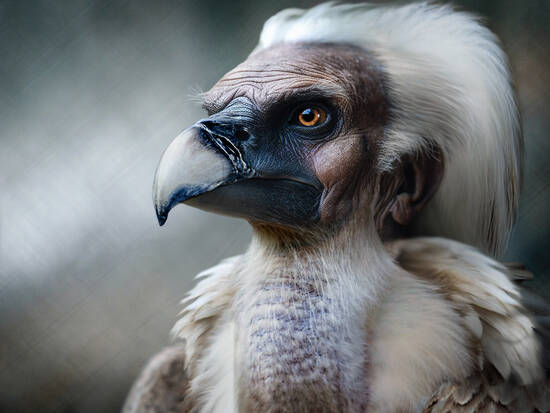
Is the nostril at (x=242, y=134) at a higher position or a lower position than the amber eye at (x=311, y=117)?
higher

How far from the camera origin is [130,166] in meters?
1.21

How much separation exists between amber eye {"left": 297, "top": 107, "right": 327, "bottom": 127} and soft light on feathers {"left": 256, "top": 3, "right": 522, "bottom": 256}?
0.11 m

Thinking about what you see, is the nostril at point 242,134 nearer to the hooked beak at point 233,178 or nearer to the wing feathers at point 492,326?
the hooked beak at point 233,178

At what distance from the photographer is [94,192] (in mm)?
1248

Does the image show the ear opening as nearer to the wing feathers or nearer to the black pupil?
the wing feathers

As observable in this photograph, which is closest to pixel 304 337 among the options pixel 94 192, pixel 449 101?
pixel 449 101

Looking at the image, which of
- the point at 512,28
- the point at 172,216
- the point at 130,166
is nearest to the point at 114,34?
the point at 130,166

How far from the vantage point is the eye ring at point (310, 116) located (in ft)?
2.58

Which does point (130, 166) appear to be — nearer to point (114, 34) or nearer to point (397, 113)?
point (114, 34)

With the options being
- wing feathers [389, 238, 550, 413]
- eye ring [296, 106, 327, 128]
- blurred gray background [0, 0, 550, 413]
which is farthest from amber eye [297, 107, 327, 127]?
blurred gray background [0, 0, 550, 413]

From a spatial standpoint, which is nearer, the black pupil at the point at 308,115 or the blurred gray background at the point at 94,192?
the black pupil at the point at 308,115

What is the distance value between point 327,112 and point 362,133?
60 mm

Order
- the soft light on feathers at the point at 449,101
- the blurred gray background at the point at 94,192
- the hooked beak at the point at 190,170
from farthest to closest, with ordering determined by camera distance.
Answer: the blurred gray background at the point at 94,192, the soft light on feathers at the point at 449,101, the hooked beak at the point at 190,170

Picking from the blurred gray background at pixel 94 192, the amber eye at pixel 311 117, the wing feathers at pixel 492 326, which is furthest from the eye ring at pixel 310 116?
the blurred gray background at pixel 94 192
